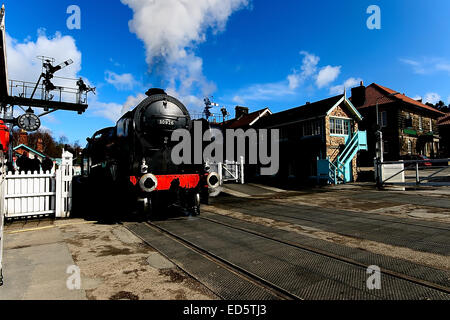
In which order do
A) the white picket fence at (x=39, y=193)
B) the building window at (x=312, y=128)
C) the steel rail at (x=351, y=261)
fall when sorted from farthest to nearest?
the building window at (x=312, y=128) → the white picket fence at (x=39, y=193) → the steel rail at (x=351, y=261)

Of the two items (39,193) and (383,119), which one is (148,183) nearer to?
(39,193)

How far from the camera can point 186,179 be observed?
24.0ft

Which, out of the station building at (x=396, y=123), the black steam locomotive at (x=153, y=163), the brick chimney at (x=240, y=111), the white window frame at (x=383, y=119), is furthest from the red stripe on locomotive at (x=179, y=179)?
the white window frame at (x=383, y=119)

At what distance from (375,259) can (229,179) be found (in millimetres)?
14405

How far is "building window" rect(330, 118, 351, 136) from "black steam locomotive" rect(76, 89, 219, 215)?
15608 mm

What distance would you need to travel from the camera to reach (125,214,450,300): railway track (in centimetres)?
299

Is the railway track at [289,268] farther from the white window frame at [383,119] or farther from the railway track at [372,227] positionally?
the white window frame at [383,119]

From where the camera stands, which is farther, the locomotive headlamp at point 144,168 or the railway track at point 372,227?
the locomotive headlamp at point 144,168

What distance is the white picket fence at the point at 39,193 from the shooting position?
736 centimetres

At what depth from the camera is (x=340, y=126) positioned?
20891mm

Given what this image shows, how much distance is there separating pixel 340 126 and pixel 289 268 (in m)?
19.6

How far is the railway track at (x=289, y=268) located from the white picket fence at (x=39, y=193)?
375 cm

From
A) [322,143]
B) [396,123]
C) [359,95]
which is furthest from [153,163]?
[359,95]
